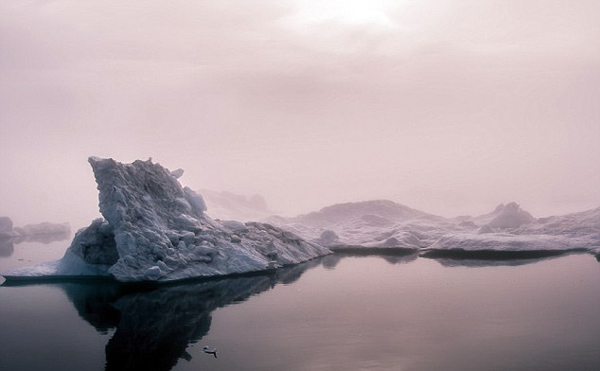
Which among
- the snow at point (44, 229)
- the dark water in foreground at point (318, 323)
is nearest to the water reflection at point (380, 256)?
the dark water in foreground at point (318, 323)

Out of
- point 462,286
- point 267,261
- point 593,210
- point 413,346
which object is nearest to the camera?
point 413,346

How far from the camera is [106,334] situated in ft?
64.7

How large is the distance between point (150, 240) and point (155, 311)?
875cm

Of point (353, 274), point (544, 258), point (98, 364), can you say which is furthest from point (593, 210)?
point (98, 364)

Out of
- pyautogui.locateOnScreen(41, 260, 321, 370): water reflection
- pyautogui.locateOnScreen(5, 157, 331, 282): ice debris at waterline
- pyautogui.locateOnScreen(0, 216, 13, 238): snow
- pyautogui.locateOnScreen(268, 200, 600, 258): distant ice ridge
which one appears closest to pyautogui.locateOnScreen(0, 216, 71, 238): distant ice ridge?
pyautogui.locateOnScreen(0, 216, 13, 238): snow

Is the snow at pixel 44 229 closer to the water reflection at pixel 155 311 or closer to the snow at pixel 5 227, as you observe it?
the snow at pixel 5 227

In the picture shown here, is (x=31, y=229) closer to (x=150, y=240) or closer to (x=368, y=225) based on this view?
(x=368, y=225)

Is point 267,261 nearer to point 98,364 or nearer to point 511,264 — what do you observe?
point 511,264

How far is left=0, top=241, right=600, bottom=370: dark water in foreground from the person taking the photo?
52.3 ft

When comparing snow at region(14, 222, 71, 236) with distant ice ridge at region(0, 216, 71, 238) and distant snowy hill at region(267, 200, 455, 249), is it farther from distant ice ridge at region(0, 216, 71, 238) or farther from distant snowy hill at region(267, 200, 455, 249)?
distant snowy hill at region(267, 200, 455, 249)

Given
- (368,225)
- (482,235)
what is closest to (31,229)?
(368,225)

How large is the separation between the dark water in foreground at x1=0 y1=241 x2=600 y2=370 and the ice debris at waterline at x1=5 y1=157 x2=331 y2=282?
5.84 feet

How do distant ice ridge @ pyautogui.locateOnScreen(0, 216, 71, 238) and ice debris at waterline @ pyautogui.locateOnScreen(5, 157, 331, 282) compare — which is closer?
ice debris at waterline @ pyautogui.locateOnScreen(5, 157, 331, 282)

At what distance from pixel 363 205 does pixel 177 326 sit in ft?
234
